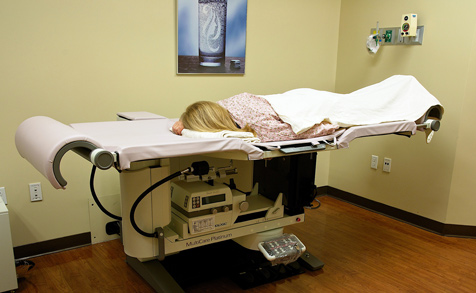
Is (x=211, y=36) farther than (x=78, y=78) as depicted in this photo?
Yes

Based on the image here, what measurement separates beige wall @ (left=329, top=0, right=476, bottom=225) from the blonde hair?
1.69 m

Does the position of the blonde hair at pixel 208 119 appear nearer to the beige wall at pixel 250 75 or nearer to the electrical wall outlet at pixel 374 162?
the beige wall at pixel 250 75

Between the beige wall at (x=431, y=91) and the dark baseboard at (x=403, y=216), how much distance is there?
40 mm

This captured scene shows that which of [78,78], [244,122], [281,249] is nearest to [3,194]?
[78,78]

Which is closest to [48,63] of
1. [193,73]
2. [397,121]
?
[193,73]

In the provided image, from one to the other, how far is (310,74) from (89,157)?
2.46 metres

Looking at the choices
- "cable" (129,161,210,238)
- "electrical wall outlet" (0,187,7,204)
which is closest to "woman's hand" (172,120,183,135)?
"cable" (129,161,210,238)

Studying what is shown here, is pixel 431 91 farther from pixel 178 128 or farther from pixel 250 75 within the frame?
pixel 178 128

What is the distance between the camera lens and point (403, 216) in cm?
324

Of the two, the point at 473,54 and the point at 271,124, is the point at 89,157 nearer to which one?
the point at 271,124

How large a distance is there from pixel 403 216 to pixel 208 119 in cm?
207

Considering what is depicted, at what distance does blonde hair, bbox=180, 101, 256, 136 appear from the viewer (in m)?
1.94

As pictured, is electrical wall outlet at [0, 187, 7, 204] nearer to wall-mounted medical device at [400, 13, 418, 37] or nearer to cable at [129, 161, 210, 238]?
cable at [129, 161, 210, 238]

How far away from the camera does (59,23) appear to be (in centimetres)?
238
